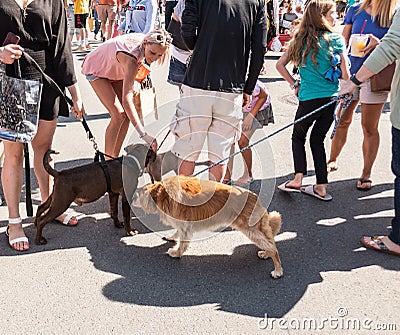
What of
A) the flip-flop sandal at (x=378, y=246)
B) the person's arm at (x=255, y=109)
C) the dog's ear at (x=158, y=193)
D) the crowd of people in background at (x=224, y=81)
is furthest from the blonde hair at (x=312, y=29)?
the dog's ear at (x=158, y=193)

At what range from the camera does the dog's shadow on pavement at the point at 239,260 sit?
3.23 meters

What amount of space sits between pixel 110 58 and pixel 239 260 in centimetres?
217

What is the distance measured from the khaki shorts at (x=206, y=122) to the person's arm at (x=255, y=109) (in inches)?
23.4

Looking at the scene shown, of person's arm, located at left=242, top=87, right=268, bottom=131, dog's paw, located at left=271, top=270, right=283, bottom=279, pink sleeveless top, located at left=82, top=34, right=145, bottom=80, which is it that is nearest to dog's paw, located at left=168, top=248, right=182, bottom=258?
dog's paw, located at left=271, top=270, right=283, bottom=279

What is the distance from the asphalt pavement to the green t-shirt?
41.2 inches

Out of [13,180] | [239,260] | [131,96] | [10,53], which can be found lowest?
[239,260]

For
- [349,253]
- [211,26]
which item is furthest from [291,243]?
[211,26]

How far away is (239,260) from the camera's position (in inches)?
146

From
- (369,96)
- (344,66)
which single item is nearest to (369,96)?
(369,96)

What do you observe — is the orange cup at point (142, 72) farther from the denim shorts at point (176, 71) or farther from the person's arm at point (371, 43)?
the person's arm at point (371, 43)

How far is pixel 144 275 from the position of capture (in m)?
3.47

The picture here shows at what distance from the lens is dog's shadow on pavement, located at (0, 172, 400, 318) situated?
323cm

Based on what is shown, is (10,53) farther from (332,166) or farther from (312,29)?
(332,166)

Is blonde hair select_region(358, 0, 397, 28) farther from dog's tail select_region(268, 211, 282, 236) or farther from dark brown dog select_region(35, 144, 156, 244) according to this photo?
dark brown dog select_region(35, 144, 156, 244)
